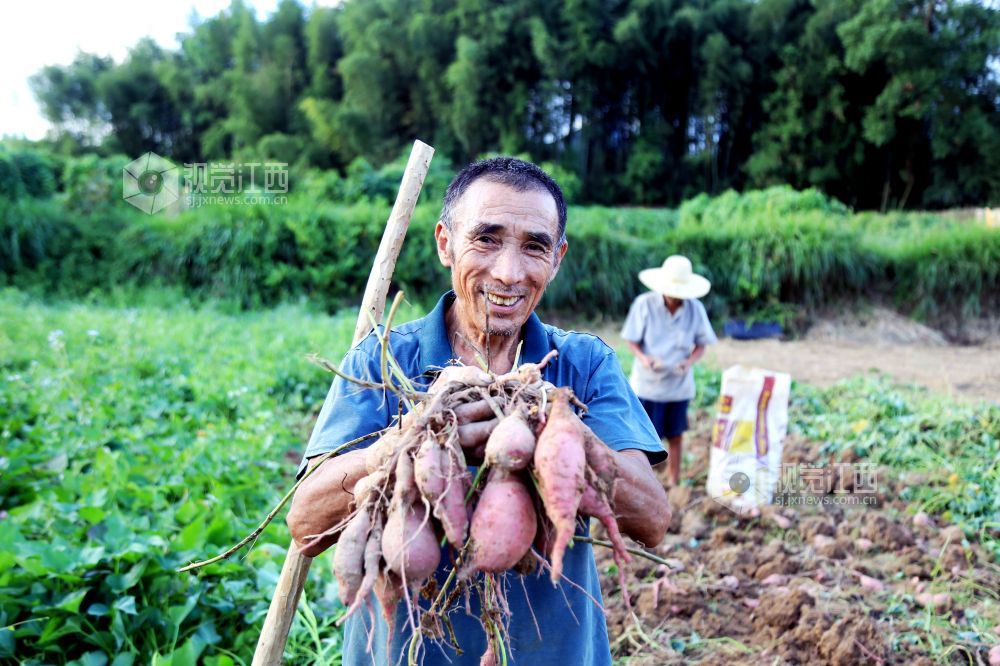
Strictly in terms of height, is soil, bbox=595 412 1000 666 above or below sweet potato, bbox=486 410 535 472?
below

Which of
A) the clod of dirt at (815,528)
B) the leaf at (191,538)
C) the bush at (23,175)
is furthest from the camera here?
the bush at (23,175)

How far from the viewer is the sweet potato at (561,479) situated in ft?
3.02

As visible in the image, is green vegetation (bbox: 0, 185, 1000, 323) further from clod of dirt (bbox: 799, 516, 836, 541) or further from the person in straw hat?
clod of dirt (bbox: 799, 516, 836, 541)

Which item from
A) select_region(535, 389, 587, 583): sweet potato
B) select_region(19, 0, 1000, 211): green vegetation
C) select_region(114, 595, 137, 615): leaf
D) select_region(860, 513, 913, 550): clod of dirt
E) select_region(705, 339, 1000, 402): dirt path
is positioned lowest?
select_region(860, 513, 913, 550): clod of dirt

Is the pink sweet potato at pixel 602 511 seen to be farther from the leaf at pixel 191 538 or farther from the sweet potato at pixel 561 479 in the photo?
the leaf at pixel 191 538

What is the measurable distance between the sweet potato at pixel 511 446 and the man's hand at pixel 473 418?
43 millimetres

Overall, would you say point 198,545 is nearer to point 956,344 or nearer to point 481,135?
point 956,344

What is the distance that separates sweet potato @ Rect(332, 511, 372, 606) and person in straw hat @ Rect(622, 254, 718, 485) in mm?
3305

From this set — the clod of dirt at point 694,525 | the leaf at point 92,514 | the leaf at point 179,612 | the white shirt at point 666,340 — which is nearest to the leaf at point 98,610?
the leaf at point 179,612

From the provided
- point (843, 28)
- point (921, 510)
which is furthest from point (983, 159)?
point (921, 510)

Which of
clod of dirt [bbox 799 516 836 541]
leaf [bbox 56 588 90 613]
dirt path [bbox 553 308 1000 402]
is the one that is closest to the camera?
leaf [bbox 56 588 90 613]

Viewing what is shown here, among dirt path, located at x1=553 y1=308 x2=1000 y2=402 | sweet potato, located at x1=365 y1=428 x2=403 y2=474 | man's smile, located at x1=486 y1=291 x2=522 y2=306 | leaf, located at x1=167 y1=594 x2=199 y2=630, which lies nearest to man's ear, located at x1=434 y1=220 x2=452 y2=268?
man's smile, located at x1=486 y1=291 x2=522 y2=306

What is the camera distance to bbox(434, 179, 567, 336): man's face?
1.25 metres

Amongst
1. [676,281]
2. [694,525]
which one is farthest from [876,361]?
[694,525]
